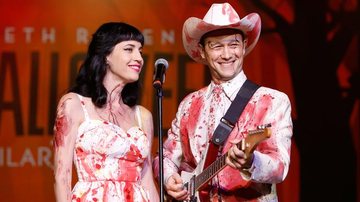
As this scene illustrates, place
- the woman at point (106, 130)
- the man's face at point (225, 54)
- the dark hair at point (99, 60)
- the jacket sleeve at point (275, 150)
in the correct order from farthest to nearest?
the dark hair at point (99, 60) < the woman at point (106, 130) < the man's face at point (225, 54) < the jacket sleeve at point (275, 150)

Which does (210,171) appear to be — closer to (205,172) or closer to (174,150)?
(205,172)

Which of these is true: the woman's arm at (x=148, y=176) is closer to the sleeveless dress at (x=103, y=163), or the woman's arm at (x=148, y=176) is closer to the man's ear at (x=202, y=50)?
the sleeveless dress at (x=103, y=163)

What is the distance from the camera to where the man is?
268 centimetres

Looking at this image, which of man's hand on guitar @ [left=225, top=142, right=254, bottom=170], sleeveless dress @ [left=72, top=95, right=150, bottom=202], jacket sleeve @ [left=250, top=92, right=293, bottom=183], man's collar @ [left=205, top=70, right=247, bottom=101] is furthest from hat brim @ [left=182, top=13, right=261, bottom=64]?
man's hand on guitar @ [left=225, top=142, right=254, bottom=170]

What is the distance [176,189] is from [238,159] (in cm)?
51

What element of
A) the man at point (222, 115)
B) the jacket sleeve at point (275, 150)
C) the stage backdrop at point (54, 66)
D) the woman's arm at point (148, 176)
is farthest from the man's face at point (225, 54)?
the stage backdrop at point (54, 66)

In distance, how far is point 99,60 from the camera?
3086 millimetres

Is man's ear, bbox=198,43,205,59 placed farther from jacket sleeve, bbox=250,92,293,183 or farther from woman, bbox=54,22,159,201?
jacket sleeve, bbox=250,92,293,183

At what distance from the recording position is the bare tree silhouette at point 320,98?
4535mm

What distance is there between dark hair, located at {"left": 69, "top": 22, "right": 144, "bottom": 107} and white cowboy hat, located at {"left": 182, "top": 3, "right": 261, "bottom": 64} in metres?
0.29

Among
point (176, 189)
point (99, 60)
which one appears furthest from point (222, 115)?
point (99, 60)

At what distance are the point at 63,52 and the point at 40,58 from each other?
0.50ft

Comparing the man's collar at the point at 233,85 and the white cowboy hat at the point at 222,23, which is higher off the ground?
the white cowboy hat at the point at 222,23

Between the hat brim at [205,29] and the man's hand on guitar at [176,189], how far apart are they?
565mm
